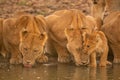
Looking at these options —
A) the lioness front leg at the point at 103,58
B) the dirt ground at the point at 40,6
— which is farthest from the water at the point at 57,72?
the dirt ground at the point at 40,6

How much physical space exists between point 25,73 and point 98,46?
1.76 m

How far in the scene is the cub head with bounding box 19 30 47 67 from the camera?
50.4 ft

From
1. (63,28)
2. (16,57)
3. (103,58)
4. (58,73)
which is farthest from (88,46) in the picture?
(16,57)

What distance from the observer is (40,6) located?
21656 millimetres

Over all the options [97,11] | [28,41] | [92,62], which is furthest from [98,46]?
[97,11]

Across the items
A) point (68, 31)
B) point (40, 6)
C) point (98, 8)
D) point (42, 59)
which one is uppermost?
point (98, 8)

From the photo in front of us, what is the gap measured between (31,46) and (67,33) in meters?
0.89

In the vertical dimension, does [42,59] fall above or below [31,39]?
below

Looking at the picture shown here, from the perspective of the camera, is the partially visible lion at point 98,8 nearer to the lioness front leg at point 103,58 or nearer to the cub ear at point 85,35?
the lioness front leg at point 103,58

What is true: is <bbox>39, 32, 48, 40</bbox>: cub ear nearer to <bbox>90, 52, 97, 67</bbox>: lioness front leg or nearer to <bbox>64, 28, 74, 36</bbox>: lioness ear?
<bbox>64, 28, 74, 36</bbox>: lioness ear

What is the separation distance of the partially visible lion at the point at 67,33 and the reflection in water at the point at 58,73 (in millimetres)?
347

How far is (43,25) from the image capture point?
52.3ft

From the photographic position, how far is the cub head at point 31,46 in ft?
50.4

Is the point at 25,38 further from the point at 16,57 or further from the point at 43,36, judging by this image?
the point at 16,57
